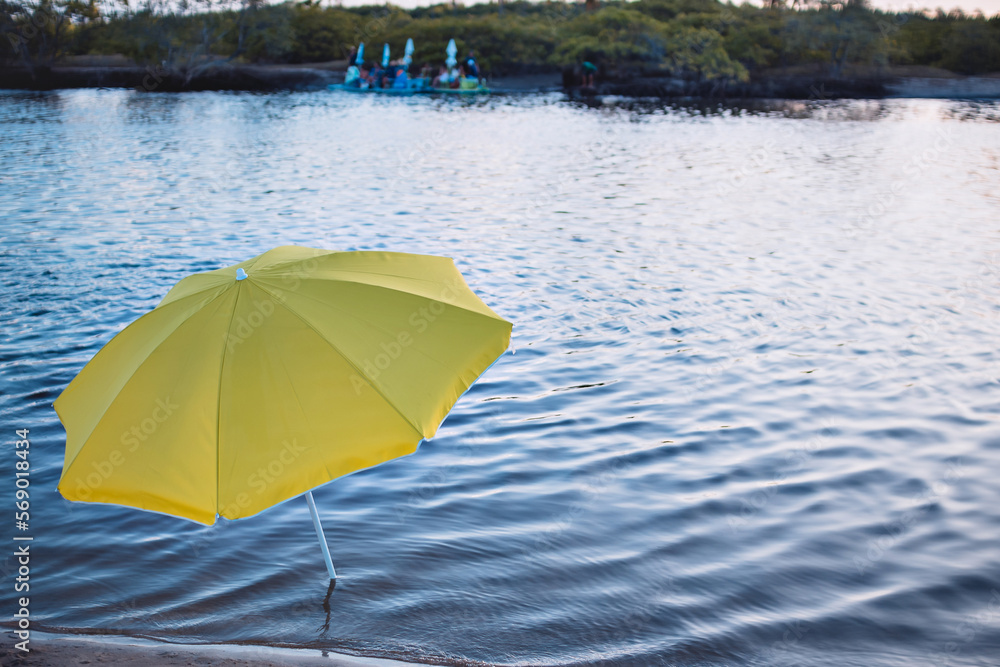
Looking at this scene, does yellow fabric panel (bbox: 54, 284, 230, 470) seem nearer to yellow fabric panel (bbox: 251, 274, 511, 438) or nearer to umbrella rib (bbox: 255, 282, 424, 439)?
umbrella rib (bbox: 255, 282, 424, 439)

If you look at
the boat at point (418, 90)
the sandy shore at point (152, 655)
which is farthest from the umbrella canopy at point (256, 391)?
the boat at point (418, 90)

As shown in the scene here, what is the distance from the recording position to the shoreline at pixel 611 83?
4819cm

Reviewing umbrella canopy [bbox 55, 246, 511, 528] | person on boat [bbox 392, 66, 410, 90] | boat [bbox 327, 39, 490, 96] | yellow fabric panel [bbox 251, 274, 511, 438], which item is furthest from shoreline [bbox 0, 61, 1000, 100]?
umbrella canopy [bbox 55, 246, 511, 528]

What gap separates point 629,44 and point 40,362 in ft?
176

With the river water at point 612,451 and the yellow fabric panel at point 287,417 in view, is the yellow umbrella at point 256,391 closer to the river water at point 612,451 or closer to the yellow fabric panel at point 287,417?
the yellow fabric panel at point 287,417

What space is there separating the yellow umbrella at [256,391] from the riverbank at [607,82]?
4787 cm

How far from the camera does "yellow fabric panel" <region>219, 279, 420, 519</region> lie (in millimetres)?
2842

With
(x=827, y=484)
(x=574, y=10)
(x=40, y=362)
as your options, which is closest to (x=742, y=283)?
(x=827, y=484)

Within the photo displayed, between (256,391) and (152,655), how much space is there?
156 centimetres

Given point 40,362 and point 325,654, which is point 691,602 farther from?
point 40,362

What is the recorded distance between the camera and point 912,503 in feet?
16.8

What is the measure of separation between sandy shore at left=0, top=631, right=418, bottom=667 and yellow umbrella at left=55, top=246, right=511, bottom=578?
1.05m

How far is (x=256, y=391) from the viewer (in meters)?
3.01

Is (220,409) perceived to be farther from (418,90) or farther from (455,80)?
(455,80)
